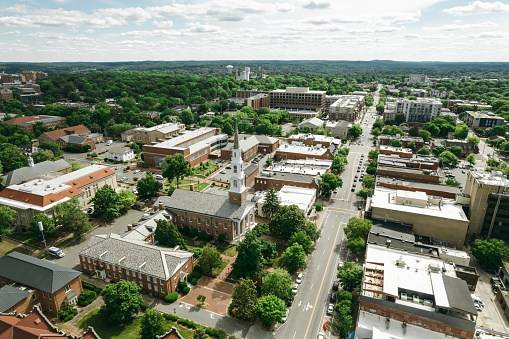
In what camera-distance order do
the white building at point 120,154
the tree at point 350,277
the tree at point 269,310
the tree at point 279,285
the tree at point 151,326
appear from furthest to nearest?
the white building at point 120,154 → the tree at point 350,277 → the tree at point 279,285 → the tree at point 269,310 → the tree at point 151,326

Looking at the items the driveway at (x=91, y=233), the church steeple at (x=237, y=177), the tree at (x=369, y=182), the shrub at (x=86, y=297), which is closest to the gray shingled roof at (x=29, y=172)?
the driveway at (x=91, y=233)

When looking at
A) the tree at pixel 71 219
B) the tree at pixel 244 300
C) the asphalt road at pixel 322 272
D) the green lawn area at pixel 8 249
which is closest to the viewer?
the tree at pixel 244 300

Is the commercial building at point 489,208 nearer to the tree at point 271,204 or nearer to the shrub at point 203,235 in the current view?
the tree at point 271,204

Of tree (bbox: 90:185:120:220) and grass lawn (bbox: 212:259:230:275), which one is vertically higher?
tree (bbox: 90:185:120:220)

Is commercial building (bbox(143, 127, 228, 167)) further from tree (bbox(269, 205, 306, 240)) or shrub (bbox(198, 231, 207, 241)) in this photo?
tree (bbox(269, 205, 306, 240))

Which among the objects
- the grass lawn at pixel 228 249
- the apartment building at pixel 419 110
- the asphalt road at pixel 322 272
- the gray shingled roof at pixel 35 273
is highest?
the apartment building at pixel 419 110

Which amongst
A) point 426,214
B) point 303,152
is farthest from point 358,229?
point 303,152

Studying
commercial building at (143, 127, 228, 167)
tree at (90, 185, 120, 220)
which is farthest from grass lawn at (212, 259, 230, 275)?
commercial building at (143, 127, 228, 167)
